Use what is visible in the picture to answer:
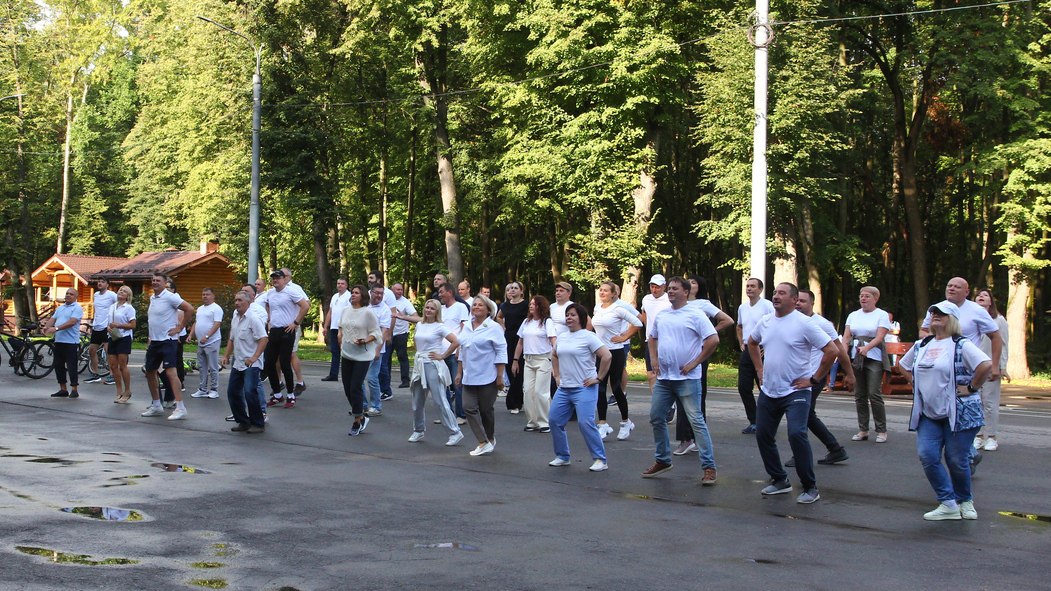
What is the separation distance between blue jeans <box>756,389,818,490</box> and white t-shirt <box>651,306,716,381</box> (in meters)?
0.94

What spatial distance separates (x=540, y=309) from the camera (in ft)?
45.2

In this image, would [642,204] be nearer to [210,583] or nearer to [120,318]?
[120,318]

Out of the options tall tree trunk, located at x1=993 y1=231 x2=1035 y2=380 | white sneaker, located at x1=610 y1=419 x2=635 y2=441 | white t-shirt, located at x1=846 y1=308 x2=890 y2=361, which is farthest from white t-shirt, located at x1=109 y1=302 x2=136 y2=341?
tall tree trunk, located at x1=993 y1=231 x2=1035 y2=380

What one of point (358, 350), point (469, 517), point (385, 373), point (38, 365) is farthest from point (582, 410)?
point (38, 365)

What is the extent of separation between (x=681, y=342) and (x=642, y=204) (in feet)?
73.5

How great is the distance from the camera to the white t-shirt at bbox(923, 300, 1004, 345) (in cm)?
1148

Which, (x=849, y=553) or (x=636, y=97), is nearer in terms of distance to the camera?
(x=849, y=553)

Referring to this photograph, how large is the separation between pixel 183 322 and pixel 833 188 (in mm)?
20306

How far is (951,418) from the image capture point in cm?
899

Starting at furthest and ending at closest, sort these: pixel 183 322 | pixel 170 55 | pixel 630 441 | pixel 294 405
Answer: pixel 170 55
pixel 294 405
pixel 183 322
pixel 630 441

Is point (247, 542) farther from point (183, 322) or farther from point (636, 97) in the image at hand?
point (636, 97)

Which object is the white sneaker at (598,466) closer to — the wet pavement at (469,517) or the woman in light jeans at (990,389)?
the wet pavement at (469,517)

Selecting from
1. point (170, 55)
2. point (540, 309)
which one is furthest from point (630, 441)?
point (170, 55)

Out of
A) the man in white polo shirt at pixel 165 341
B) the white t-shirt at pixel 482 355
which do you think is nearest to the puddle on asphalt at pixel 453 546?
the white t-shirt at pixel 482 355
